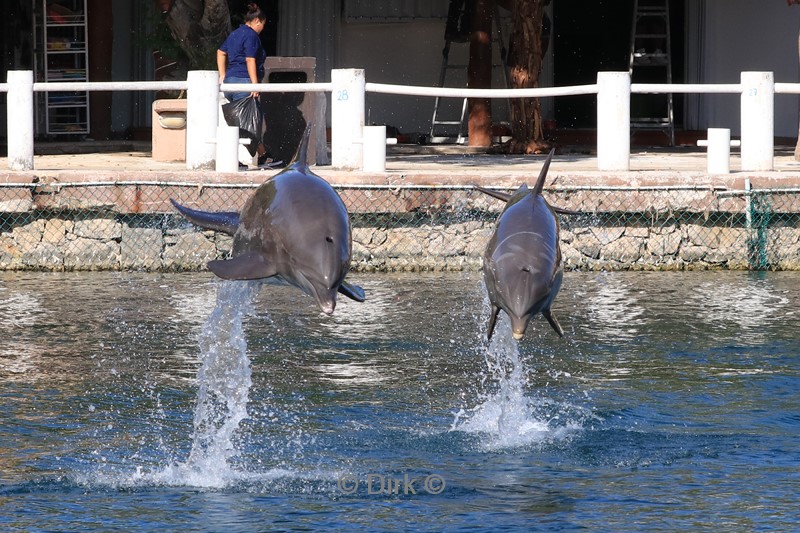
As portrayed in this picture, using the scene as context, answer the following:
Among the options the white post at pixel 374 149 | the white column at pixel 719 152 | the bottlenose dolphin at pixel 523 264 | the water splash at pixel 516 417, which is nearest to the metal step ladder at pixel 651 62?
the white column at pixel 719 152

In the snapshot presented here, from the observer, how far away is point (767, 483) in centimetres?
741

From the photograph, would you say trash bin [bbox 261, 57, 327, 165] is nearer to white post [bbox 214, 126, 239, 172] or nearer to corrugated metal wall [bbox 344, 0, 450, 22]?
white post [bbox 214, 126, 239, 172]

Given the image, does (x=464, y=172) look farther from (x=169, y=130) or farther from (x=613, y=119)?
(x=169, y=130)

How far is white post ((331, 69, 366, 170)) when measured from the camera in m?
13.8

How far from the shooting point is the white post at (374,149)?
13609 mm

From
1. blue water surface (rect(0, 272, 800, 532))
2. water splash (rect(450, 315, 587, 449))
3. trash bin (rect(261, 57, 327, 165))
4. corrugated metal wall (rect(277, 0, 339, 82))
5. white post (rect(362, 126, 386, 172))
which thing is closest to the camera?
blue water surface (rect(0, 272, 800, 532))

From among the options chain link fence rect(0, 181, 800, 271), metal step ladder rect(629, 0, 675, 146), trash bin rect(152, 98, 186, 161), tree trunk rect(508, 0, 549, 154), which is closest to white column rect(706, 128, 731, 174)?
chain link fence rect(0, 181, 800, 271)

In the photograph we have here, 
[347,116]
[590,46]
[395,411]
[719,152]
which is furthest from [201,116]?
[590,46]

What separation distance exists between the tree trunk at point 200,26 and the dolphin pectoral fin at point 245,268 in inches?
435

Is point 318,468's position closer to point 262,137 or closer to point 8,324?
point 8,324

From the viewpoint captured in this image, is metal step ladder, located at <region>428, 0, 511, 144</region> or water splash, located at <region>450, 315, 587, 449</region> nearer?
water splash, located at <region>450, 315, 587, 449</region>

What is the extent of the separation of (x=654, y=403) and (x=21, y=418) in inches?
142

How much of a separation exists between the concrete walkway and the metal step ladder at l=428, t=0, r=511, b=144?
2.48m

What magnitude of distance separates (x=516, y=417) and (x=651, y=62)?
38.0ft
